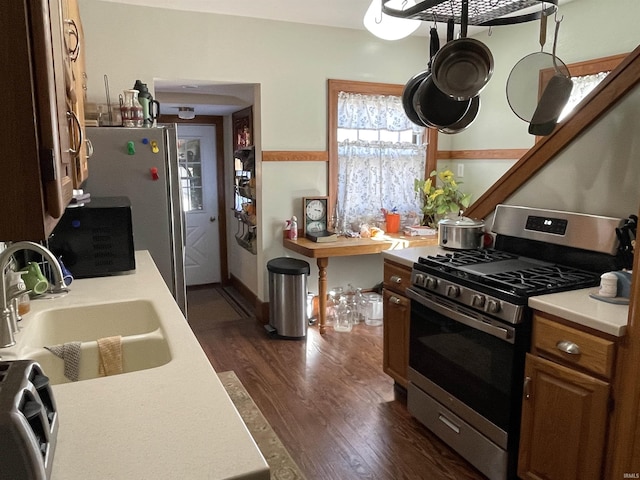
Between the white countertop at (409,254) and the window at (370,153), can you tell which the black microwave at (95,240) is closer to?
the white countertop at (409,254)

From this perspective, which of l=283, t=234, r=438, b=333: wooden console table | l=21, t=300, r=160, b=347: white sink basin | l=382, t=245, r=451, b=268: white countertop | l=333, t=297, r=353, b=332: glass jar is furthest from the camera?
l=333, t=297, r=353, b=332: glass jar

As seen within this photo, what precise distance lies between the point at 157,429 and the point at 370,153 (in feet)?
12.3

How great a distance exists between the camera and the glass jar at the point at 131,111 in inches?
123

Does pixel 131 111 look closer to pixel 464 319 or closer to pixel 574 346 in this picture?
pixel 464 319

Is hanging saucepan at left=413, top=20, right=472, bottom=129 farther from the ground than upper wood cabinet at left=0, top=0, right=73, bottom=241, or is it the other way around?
hanging saucepan at left=413, top=20, right=472, bottom=129

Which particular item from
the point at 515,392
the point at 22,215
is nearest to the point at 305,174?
the point at 515,392

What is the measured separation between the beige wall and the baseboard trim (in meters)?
0.09

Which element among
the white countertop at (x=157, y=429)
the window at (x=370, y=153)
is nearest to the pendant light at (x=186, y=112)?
the window at (x=370, y=153)

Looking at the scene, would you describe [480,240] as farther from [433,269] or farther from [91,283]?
[91,283]

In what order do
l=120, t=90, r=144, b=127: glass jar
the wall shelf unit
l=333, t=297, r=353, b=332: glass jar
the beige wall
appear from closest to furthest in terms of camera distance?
l=120, t=90, r=144, b=127: glass jar → the beige wall → l=333, t=297, r=353, b=332: glass jar → the wall shelf unit

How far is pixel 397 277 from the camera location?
2.79 metres

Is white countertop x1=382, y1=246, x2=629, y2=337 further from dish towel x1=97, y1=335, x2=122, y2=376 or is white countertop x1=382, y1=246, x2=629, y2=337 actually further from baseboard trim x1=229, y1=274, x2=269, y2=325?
baseboard trim x1=229, y1=274, x2=269, y2=325

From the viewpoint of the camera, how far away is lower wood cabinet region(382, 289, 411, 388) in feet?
9.05

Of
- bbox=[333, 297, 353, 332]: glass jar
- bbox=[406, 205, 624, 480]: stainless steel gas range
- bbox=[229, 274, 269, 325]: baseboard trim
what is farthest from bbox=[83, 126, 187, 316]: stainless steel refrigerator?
bbox=[406, 205, 624, 480]: stainless steel gas range
